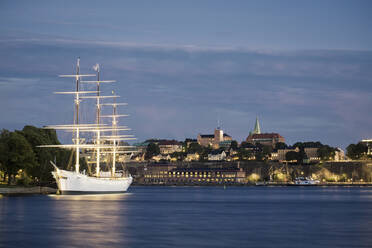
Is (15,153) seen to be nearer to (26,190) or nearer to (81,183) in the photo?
(26,190)

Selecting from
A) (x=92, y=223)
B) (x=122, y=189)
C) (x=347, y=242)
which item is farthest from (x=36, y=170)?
(x=347, y=242)

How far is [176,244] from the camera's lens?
3638 centimetres

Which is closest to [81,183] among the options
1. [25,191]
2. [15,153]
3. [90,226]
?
[25,191]

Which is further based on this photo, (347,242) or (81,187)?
(81,187)

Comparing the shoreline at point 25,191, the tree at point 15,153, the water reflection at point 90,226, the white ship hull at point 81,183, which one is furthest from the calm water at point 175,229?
the white ship hull at point 81,183

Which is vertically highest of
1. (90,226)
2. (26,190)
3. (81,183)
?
(81,183)

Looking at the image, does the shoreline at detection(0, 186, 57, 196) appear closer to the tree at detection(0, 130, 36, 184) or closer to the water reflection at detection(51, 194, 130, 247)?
the tree at detection(0, 130, 36, 184)

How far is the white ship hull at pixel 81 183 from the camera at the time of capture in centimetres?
9112

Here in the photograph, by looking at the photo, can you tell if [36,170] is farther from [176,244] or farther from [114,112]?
[176,244]

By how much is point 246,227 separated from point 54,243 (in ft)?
49.0

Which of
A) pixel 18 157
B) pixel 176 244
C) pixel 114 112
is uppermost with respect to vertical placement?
pixel 114 112

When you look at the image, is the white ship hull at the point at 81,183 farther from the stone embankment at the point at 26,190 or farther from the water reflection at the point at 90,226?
the water reflection at the point at 90,226

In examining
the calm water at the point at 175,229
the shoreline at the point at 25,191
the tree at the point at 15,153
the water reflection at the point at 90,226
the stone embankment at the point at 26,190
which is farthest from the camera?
the stone embankment at the point at 26,190

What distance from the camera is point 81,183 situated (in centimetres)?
9444
